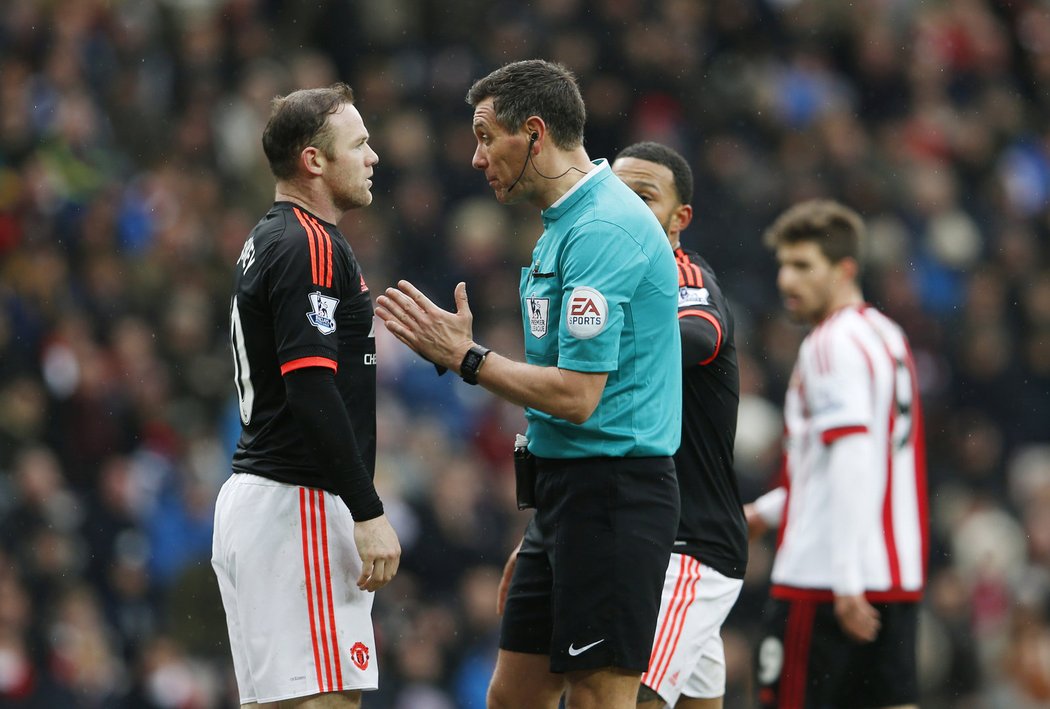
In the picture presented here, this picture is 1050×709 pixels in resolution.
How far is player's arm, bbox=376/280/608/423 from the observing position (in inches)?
178

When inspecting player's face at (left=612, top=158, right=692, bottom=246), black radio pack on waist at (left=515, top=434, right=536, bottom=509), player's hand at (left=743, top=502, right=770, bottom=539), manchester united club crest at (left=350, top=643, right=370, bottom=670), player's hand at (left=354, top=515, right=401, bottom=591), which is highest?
player's face at (left=612, top=158, right=692, bottom=246)

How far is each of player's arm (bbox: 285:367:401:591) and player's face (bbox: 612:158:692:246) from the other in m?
1.72

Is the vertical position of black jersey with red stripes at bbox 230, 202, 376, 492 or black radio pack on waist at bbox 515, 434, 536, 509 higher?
black jersey with red stripes at bbox 230, 202, 376, 492

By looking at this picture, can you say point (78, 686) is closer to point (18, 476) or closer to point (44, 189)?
point (18, 476)

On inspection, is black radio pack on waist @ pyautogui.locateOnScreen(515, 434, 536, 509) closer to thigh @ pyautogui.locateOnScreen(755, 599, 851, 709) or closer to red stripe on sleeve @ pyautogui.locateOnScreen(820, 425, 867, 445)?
red stripe on sleeve @ pyautogui.locateOnScreen(820, 425, 867, 445)

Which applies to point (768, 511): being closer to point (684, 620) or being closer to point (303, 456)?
point (684, 620)

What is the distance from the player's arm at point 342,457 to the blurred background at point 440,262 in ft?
17.2

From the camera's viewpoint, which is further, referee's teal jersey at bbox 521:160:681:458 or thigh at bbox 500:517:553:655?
thigh at bbox 500:517:553:655

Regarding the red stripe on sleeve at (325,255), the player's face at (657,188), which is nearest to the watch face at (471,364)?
the red stripe on sleeve at (325,255)

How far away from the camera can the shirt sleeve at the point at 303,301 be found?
463 cm

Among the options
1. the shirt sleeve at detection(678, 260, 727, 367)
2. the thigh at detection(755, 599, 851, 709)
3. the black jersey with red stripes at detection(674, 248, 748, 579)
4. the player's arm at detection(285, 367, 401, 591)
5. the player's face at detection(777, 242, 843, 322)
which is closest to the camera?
the player's arm at detection(285, 367, 401, 591)

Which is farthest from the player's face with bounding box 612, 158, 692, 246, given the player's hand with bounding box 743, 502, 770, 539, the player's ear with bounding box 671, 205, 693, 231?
the player's hand with bounding box 743, 502, 770, 539

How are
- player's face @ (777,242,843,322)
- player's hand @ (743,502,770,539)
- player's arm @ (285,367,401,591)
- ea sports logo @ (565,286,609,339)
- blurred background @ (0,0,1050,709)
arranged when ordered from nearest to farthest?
ea sports logo @ (565,286,609,339)
player's arm @ (285,367,401,591)
player's hand @ (743,502,770,539)
player's face @ (777,242,843,322)
blurred background @ (0,0,1050,709)

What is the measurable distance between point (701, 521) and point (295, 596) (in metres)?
1.62
